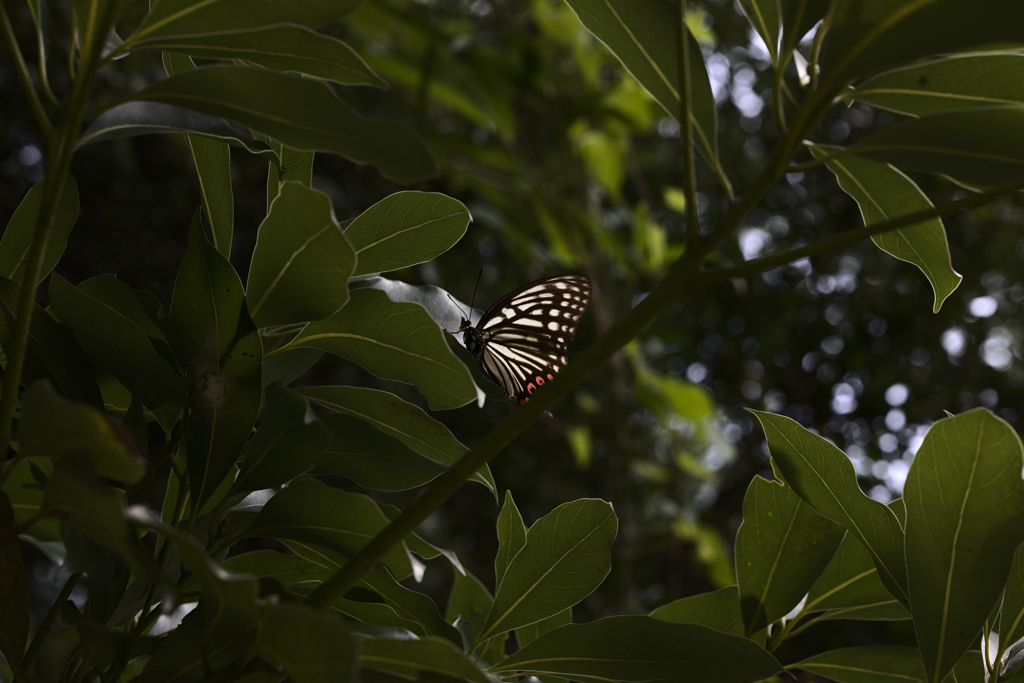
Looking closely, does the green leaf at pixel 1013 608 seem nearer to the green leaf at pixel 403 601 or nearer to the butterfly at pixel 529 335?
the green leaf at pixel 403 601

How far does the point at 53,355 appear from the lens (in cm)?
44

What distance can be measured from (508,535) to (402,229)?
23cm

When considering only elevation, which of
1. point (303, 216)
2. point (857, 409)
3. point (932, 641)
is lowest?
point (857, 409)

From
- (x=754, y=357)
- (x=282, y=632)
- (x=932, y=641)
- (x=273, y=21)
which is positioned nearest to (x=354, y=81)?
(x=273, y=21)

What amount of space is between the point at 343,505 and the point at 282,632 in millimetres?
131

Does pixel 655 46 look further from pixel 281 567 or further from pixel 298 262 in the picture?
pixel 281 567

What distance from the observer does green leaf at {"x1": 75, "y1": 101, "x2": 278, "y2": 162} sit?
15.2 inches

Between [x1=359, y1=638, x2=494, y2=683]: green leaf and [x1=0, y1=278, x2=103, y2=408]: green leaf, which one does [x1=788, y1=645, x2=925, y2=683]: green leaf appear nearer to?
[x1=359, y1=638, x2=494, y2=683]: green leaf

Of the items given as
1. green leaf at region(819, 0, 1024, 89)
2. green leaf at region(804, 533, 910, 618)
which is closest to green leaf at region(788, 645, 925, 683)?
green leaf at region(804, 533, 910, 618)

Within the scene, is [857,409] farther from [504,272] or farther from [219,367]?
[219,367]

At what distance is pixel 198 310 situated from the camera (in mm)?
438

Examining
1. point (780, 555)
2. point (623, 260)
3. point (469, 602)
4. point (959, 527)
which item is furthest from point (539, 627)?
point (623, 260)

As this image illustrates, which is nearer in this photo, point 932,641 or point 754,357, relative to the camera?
point 932,641

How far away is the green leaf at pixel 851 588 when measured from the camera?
554 millimetres
